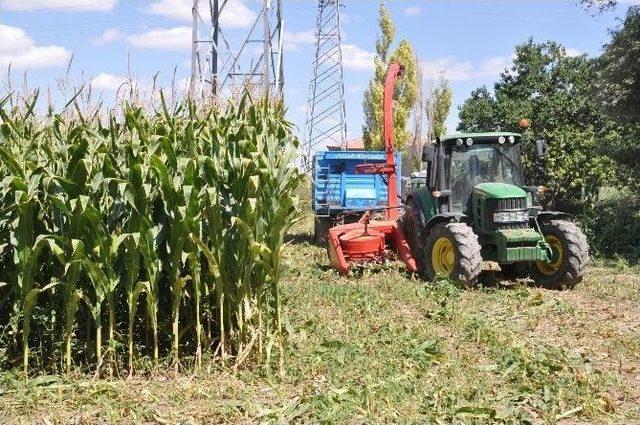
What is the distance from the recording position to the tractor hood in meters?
9.57

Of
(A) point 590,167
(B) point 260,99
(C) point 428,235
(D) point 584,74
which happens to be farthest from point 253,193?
(D) point 584,74

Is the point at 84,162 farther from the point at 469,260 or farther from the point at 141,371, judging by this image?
the point at 469,260

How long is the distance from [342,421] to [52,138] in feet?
10.6

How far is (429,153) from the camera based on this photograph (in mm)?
10188

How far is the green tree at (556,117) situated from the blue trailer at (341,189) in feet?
16.1

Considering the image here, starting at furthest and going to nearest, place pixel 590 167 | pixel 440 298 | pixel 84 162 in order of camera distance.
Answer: pixel 590 167 → pixel 440 298 → pixel 84 162

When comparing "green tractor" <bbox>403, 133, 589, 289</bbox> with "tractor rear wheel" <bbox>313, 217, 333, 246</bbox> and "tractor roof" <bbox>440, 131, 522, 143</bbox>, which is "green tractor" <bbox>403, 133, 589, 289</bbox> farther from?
"tractor rear wheel" <bbox>313, 217, 333, 246</bbox>

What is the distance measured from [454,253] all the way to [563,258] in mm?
1430

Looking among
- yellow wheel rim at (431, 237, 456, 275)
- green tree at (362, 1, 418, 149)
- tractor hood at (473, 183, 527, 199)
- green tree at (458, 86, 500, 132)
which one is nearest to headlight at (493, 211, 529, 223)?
tractor hood at (473, 183, 527, 199)

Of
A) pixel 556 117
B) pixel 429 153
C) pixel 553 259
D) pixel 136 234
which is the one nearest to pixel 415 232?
pixel 429 153

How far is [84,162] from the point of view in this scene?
558 cm

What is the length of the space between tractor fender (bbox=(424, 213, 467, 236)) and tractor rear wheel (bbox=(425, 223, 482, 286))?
0.15 m

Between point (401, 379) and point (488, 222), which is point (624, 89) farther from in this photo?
point (401, 379)

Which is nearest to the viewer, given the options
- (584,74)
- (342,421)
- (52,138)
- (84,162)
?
(342,421)
